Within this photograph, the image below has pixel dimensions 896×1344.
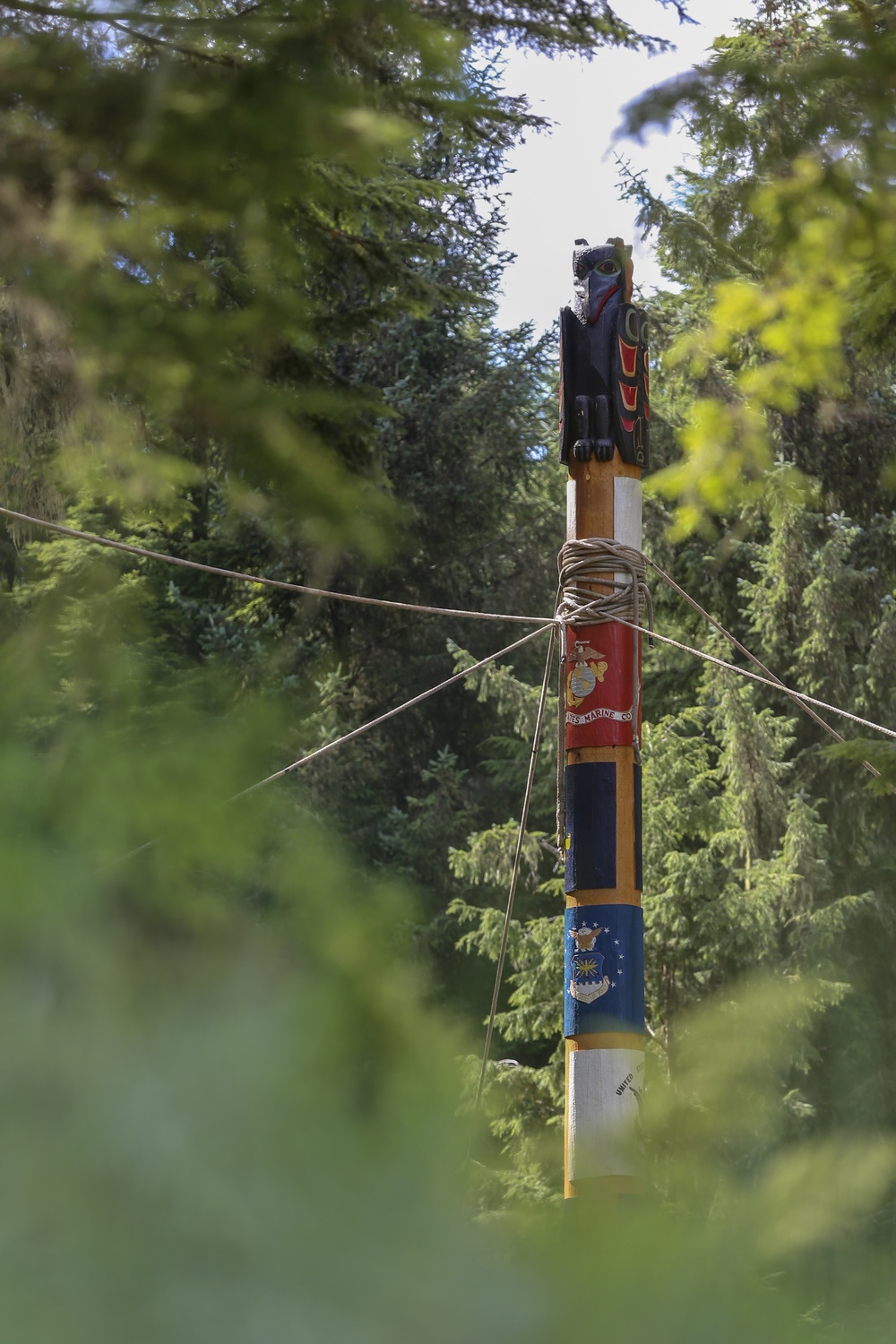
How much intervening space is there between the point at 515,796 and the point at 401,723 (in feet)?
3.83

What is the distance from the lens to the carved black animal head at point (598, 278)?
4.13m

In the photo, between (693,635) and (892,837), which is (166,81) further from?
(892,837)

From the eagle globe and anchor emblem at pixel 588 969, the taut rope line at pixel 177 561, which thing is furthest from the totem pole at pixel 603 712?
the taut rope line at pixel 177 561

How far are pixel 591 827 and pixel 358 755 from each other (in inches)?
271

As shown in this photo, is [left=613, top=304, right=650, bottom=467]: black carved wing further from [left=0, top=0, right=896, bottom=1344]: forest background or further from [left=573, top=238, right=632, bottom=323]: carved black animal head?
[left=0, top=0, right=896, bottom=1344]: forest background

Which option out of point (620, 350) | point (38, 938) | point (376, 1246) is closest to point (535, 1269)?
point (376, 1246)

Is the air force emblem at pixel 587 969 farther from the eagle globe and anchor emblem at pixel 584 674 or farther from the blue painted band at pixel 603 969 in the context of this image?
the eagle globe and anchor emblem at pixel 584 674

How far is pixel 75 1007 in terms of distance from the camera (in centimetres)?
33

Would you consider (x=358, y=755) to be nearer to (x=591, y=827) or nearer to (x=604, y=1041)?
(x=591, y=827)

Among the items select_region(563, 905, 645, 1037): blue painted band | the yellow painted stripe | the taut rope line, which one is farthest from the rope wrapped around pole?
the yellow painted stripe

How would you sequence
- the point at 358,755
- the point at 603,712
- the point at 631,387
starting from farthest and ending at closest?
the point at 358,755
the point at 631,387
the point at 603,712

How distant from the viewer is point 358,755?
34.3 feet

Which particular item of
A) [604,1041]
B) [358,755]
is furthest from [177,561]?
[358,755]

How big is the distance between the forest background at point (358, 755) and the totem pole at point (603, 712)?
1.06ft
